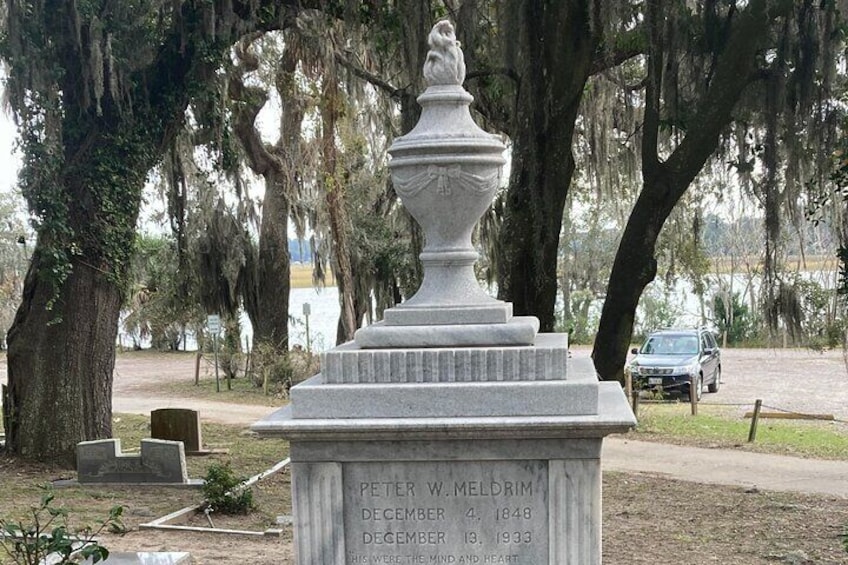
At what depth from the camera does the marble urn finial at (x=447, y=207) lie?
4.72 metres

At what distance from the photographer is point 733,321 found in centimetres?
3694

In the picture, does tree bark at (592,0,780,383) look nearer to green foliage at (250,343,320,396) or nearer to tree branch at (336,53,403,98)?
tree branch at (336,53,403,98)

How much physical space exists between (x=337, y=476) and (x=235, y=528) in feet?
14.9

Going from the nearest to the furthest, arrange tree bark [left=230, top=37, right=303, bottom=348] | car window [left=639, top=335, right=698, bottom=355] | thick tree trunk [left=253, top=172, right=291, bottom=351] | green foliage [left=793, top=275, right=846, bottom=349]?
green foliage [left=793, top=275, right=846, bottom=349] → tree bark [left=230, top=37, right=303, bottom=348] → thick tree trunk [left=253, top=172, right=291, bottom=351] → car window [left=639, top=335, right=698, bottom=355]

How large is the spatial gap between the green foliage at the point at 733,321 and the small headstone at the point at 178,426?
27430 mm

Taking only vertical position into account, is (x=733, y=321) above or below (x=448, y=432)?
below

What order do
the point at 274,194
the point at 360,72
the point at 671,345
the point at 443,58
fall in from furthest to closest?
the point at 671,345, the point at 274,194, the point at 360,72, the point at 443,58

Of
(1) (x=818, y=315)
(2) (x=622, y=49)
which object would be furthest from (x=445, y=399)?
(1) (x=818, y=315)

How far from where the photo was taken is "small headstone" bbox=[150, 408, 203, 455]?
40.8ft

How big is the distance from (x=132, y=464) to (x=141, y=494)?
58cm

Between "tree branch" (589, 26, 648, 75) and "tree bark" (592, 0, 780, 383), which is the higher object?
"tree branch" (589, 26, 648, 75)

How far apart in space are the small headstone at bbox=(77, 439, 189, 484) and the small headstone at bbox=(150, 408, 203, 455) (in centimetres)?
165

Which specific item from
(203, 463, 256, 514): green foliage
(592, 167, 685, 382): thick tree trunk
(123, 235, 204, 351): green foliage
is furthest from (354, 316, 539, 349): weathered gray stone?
(123, 235, 204, 351): green foliage

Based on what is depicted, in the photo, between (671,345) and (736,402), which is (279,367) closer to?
(671,345)
